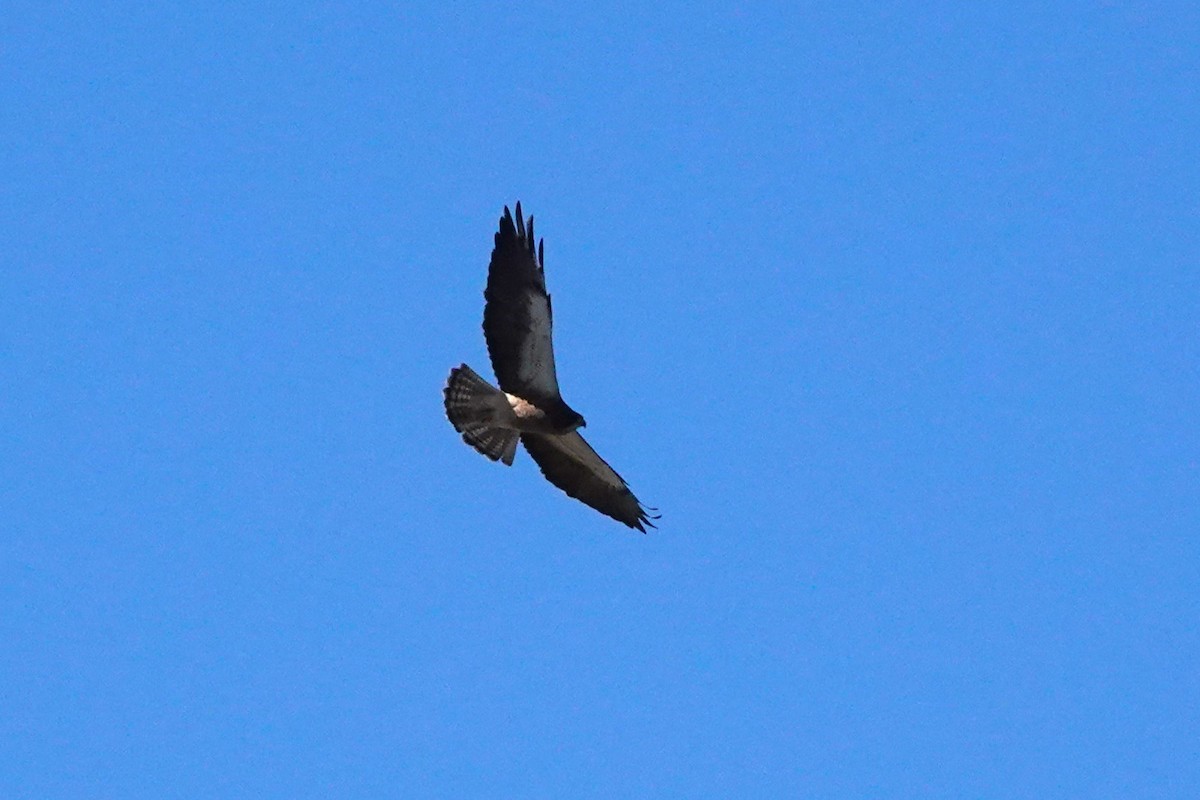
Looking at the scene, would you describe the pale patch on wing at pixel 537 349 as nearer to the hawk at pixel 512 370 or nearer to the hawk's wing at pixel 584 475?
the hawk at pixel 512 370

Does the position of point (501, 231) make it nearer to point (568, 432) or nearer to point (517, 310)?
point (517, 310)

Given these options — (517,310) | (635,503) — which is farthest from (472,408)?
(635,503)

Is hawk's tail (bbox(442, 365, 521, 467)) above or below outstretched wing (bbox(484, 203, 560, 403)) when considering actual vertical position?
below

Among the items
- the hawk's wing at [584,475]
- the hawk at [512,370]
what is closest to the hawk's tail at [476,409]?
the hawk at [512,370]

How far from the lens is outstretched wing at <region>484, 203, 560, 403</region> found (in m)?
19.7

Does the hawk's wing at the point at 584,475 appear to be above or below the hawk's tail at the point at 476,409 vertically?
above

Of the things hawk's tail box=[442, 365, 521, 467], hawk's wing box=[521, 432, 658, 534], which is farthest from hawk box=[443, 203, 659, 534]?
hawk's wing box=[521, 432, 658, 534]

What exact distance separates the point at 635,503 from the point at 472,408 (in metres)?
2.90

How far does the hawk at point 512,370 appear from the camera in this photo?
1969 centimetres

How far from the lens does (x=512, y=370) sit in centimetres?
1989

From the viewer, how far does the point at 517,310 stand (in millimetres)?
19750

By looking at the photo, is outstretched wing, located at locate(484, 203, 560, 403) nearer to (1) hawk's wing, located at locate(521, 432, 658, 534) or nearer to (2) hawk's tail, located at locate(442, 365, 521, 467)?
(2) hawk's tail, located at locate(442, 365, 521, 467)

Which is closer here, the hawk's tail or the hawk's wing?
the hawk's tail

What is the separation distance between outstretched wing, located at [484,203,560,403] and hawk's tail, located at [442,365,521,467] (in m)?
0.21
